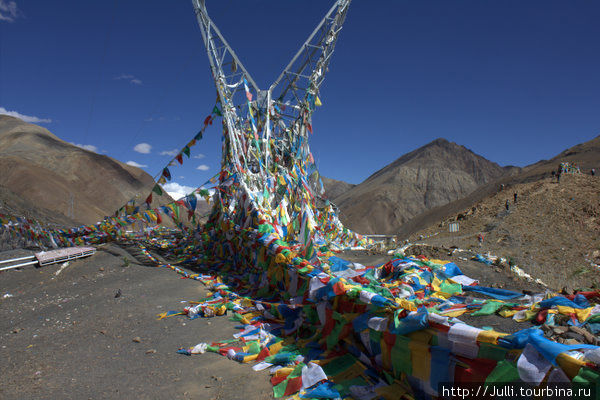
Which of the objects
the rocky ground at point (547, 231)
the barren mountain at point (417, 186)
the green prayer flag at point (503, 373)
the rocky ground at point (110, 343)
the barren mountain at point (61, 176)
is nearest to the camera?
the green prayer flag at point (503, 373)

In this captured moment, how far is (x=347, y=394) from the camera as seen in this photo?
3232 mm

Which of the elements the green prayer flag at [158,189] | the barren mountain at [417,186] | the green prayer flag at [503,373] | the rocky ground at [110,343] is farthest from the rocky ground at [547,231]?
the barren mountain at [417,186]

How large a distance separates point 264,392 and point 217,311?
8.28ft

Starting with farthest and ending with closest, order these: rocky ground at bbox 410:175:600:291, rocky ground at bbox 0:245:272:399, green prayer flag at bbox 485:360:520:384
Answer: rocky ground at bbox 410:175:600:291 → rocky ground at bbox 0:245:272:399 → green prayer flag at bbox 485:360:520:384

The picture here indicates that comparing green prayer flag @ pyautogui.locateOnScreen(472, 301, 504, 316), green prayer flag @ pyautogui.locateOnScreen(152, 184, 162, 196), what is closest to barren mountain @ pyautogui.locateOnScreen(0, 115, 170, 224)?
green prayer flag @ pyautogui.locateOnScreen(152, 184, 162, 196)

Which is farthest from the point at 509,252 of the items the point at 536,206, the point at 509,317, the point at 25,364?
the point at 25,364

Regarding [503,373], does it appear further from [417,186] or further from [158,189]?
[417,186]

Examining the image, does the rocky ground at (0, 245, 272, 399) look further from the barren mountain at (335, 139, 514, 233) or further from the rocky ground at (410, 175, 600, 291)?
the barren mountain at (335, 139, 514, 233)

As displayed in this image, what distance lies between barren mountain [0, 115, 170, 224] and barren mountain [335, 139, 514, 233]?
1666 inches

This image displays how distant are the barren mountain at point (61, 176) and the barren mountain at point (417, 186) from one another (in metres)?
42.3

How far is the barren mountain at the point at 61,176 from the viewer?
45.6 metres

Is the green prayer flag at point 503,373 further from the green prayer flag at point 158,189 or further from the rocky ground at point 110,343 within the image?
the green prayer flag at point 158,189

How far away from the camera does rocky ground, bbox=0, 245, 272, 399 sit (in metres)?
3.55

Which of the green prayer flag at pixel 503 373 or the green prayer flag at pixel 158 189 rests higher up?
the green prayer flag at pixel 158 189
